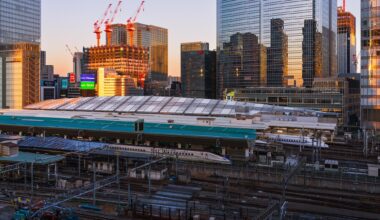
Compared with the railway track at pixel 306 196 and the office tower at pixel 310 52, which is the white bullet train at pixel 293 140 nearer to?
the railway track at pixel 306 196

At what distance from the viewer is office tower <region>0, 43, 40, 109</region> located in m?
170

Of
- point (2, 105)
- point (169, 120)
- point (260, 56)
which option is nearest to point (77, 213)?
point (169, 120)

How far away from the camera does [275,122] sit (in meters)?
84.2

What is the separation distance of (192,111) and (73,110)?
29180mm

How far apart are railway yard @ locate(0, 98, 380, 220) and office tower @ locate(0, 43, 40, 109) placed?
94.7 m

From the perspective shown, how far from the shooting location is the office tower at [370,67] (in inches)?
3824

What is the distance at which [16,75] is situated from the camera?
557 ft

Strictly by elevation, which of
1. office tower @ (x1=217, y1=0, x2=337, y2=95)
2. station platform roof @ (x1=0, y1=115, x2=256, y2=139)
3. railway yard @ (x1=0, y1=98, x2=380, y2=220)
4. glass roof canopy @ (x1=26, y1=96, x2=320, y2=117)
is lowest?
railway yard @ (x1=0, y1=98, x2=380, y2=220)

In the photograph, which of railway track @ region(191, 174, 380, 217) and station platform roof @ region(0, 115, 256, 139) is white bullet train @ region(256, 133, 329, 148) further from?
railway track @ region(191, 174, 380, 217)

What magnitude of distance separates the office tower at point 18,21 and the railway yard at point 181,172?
120718mm

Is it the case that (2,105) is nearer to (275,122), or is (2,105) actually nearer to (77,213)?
(275,122)

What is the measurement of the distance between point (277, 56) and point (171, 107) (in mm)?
108136

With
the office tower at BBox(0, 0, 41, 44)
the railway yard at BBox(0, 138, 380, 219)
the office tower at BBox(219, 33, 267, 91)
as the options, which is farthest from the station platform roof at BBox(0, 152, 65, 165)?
the office tower at BBox(0, 0, 41, 44)

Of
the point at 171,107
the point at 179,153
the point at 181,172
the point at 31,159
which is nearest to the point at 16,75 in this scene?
the point at 171,107
